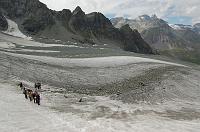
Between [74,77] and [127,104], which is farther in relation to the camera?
[74,77]

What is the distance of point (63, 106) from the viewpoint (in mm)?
40844

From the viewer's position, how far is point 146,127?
32.4m

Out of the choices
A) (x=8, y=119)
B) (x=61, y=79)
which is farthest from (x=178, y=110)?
(x=61, y=79)

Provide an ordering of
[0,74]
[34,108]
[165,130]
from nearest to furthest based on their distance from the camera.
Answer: [165,130]
[34,108]
[0,74]

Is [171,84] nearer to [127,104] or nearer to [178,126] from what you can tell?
[127,104]

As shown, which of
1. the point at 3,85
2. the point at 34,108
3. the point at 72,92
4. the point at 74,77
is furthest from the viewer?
the point at 74,77

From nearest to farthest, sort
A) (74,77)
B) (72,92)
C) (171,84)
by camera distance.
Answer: (72,92) < (171,84) < (74,77)

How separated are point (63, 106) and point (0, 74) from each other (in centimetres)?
1861

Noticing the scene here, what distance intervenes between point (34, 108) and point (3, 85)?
1170 centimetres

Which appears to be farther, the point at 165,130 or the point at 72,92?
the point at 72,92

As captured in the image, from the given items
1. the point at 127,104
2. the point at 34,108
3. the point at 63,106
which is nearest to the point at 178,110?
the point at 127,104

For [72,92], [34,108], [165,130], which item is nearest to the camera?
[165,130]

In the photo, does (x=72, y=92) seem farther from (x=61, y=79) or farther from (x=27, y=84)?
(x=61, y=79)

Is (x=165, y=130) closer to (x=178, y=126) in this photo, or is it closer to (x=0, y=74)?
(x=178, y=126)
